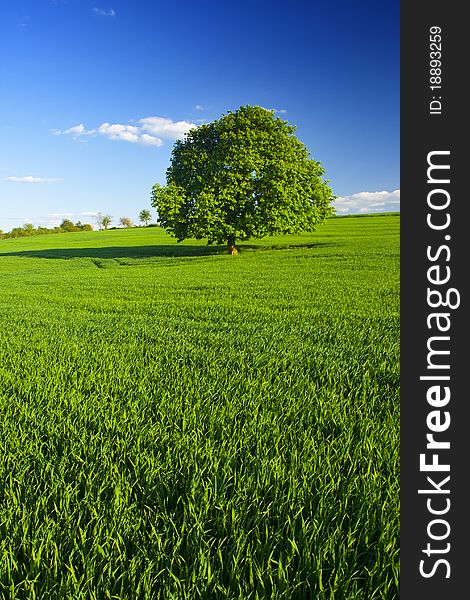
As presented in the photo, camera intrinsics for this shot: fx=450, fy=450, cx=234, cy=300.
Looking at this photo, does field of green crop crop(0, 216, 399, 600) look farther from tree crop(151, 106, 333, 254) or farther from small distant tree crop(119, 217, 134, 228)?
small distant tree crop(119, 217, 134, 228)

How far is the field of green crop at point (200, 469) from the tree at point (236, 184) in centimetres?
3001

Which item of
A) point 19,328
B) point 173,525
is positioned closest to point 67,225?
point 19,328

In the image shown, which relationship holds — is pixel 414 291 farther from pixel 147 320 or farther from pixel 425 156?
pixel 147 320

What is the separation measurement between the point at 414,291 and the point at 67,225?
14724 centimetres

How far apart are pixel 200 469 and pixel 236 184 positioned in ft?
117

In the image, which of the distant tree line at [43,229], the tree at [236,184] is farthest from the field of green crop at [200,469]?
the distant tree line at [43,229]

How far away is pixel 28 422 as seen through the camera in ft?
13.9

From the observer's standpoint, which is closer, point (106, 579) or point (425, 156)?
point (425, 156)

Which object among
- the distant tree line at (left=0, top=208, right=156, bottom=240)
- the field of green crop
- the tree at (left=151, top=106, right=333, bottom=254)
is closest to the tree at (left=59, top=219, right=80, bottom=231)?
the distant tree line at (left=0, top=208, right=156, bottom=240)

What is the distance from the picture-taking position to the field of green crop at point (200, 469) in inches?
83.9

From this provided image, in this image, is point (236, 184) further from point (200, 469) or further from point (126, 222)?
point (126, 222)

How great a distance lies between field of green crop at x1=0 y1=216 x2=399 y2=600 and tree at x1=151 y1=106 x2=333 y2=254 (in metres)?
30.0

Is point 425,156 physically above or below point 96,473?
above

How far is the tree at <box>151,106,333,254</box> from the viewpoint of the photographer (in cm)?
3697
